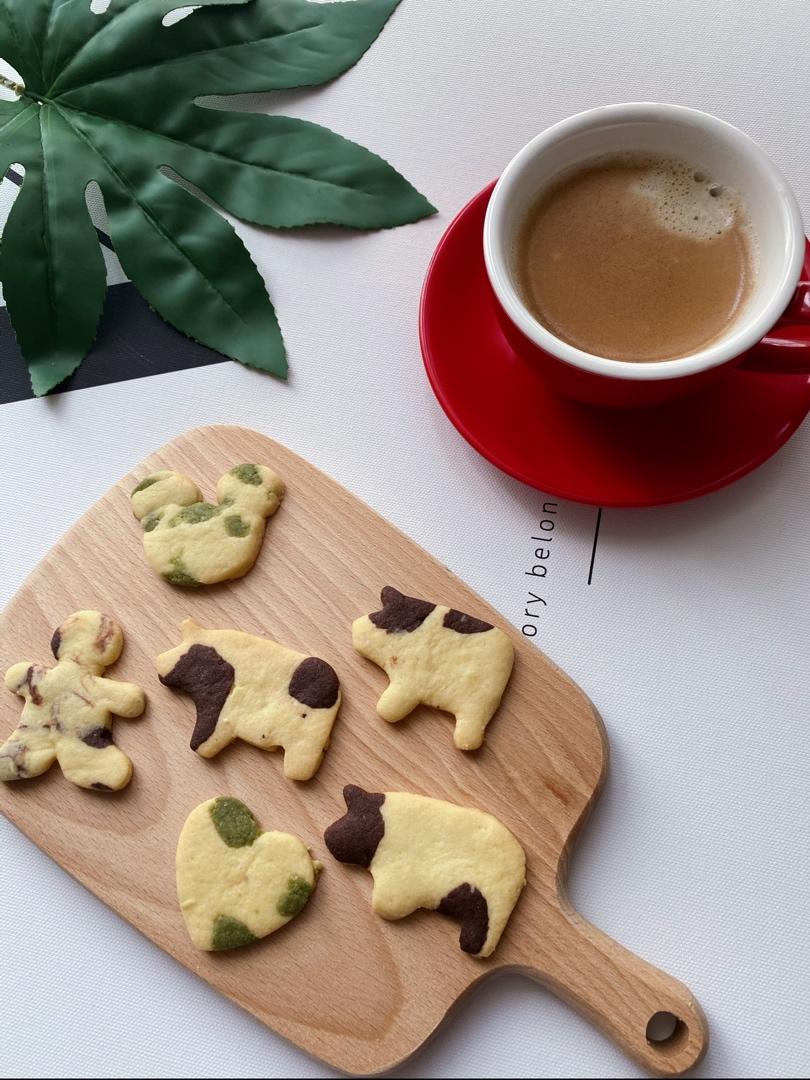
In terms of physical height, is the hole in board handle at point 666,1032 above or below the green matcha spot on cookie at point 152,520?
below

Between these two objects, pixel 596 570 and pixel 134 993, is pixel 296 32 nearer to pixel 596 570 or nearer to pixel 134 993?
pixel 596 570

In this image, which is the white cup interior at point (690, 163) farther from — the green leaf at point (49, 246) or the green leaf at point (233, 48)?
the green leaf at point (49, 246)

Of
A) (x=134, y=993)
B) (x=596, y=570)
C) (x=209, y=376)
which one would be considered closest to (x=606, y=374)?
(x=596, y=570)

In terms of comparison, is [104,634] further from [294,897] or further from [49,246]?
[49,246]

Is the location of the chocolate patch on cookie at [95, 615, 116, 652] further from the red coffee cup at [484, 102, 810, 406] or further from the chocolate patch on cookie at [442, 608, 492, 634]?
the red coffee cup at [484, 102, 810, 406]

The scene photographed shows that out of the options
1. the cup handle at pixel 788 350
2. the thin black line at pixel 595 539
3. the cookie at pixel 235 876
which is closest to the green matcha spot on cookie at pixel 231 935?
the cookie at pixel 235 876

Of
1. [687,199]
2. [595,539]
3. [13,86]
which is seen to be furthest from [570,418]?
[13,86]
